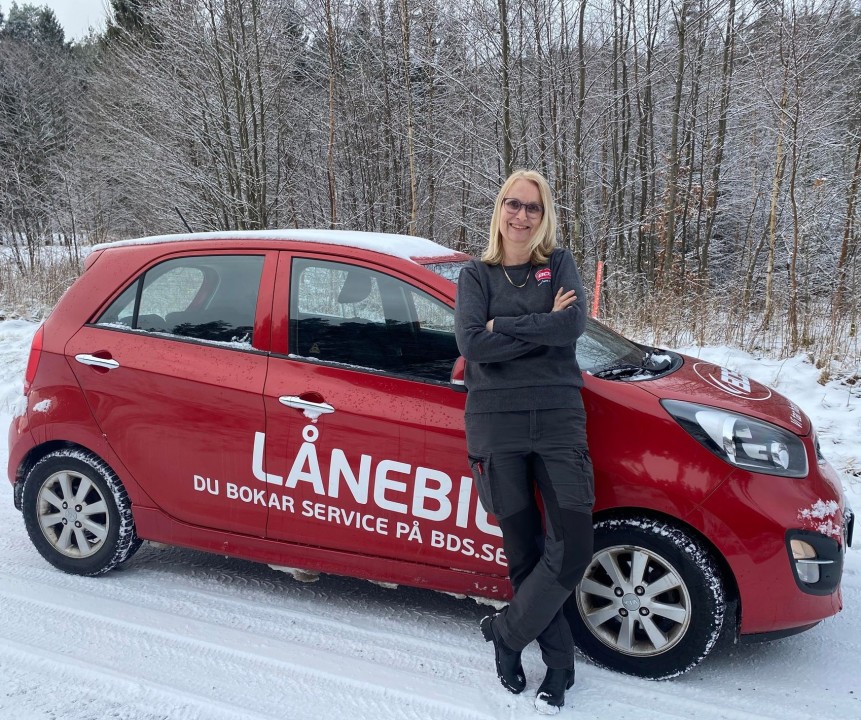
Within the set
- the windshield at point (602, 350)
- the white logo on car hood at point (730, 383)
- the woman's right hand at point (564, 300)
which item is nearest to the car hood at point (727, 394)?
the white logo on car hood at point (730, 383)

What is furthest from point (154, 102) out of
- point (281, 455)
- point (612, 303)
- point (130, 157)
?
point (281, 455)

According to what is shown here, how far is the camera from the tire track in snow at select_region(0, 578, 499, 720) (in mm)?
2656

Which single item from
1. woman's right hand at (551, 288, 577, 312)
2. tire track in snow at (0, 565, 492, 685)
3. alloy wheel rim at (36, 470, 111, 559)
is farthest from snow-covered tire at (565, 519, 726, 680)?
alloy wheel rim at (36, 470, 111, 559)

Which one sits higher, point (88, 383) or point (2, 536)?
point (88, 383)

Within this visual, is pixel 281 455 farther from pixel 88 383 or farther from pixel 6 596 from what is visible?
pixel 6 596

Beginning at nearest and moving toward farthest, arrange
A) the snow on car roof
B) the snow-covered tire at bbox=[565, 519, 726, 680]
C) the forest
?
the snow-covered tire at bbox=[565, 519, 726, 680]
the snow on car roof
the forest

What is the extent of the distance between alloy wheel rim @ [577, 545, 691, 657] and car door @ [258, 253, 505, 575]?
426 millimetres

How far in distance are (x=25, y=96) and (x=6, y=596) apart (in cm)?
2785

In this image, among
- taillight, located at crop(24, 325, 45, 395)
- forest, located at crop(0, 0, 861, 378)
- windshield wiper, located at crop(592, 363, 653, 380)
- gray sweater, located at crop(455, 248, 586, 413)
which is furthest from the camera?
forest, located at crop(0, 0, 861, 378)

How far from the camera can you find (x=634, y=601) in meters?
2.82

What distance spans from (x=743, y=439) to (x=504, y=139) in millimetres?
11806

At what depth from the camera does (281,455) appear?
10.6 ft

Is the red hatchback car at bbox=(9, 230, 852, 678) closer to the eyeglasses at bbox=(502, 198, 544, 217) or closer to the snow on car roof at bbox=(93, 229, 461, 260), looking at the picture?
the snow on car roof at bbox=(93, 229, 461, 260)

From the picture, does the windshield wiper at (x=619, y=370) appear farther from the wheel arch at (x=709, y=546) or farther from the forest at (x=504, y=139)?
the forest at (x=504, y=139)
